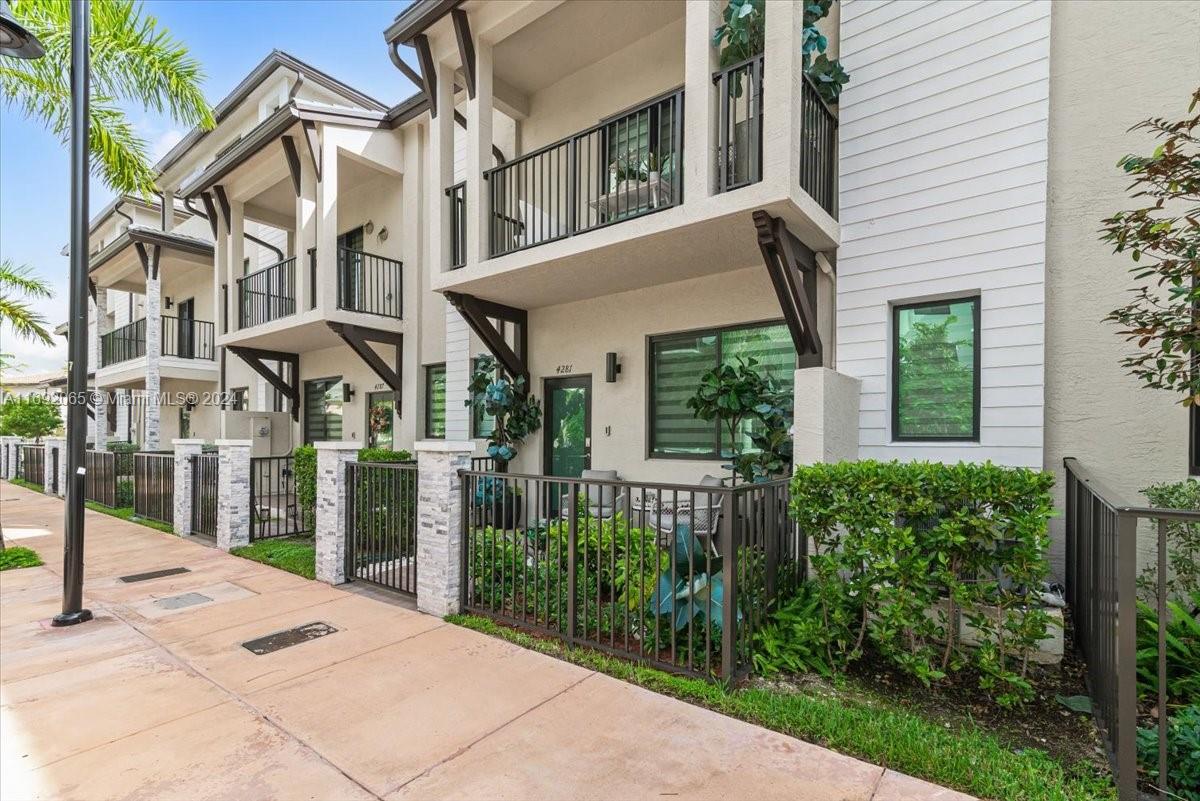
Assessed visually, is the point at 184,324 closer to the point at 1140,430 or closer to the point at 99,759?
the point at 99,759

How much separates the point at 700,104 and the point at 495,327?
4.73m

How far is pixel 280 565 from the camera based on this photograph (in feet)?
23.3

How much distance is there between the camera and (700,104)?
16.7ft

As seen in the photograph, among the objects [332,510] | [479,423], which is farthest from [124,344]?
[332,510]

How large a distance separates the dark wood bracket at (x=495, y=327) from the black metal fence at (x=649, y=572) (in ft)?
10.4

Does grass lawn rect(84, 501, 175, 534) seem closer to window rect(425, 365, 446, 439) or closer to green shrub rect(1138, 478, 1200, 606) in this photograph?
window rect(425, 365, 446, 439)

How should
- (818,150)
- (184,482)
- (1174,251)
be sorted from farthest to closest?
(184,482) → (818,150) → (1174,251)

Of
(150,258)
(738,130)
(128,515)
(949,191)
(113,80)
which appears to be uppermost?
(113,80)

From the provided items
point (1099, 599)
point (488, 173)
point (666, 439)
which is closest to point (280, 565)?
point (666, 439)

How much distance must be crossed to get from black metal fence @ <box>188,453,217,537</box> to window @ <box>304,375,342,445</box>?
2.59 m

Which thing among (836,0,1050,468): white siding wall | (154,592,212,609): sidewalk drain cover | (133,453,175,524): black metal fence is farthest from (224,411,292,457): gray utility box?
(836,0,1050,468): white siding wall

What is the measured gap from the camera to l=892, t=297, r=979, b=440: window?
5094 mm

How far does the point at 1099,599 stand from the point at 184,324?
2019 cm

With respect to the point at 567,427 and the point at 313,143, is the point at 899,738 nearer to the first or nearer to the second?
the point at 567,427
